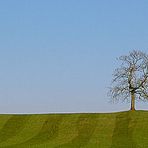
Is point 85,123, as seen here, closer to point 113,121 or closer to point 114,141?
point 113,121

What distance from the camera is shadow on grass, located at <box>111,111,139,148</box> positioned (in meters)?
52.2

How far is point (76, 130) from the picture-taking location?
213ft

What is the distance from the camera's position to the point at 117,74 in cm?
8081

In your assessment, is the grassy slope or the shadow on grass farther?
the grassy slope

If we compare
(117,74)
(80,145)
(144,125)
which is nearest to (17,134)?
(80,145)

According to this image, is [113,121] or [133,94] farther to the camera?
[133,94]

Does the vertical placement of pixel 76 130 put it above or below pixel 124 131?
above

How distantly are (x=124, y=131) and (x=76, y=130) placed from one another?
7.48 meters

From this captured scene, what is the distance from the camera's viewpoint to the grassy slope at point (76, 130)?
53906 millimetres

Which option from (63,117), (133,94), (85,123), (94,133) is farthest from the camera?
(133,94)

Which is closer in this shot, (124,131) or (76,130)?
(124,131)

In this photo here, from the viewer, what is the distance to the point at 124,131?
62844mm

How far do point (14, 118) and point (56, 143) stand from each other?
2156cm

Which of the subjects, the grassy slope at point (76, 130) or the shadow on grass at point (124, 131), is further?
the grassy slope at point (76, 130)
